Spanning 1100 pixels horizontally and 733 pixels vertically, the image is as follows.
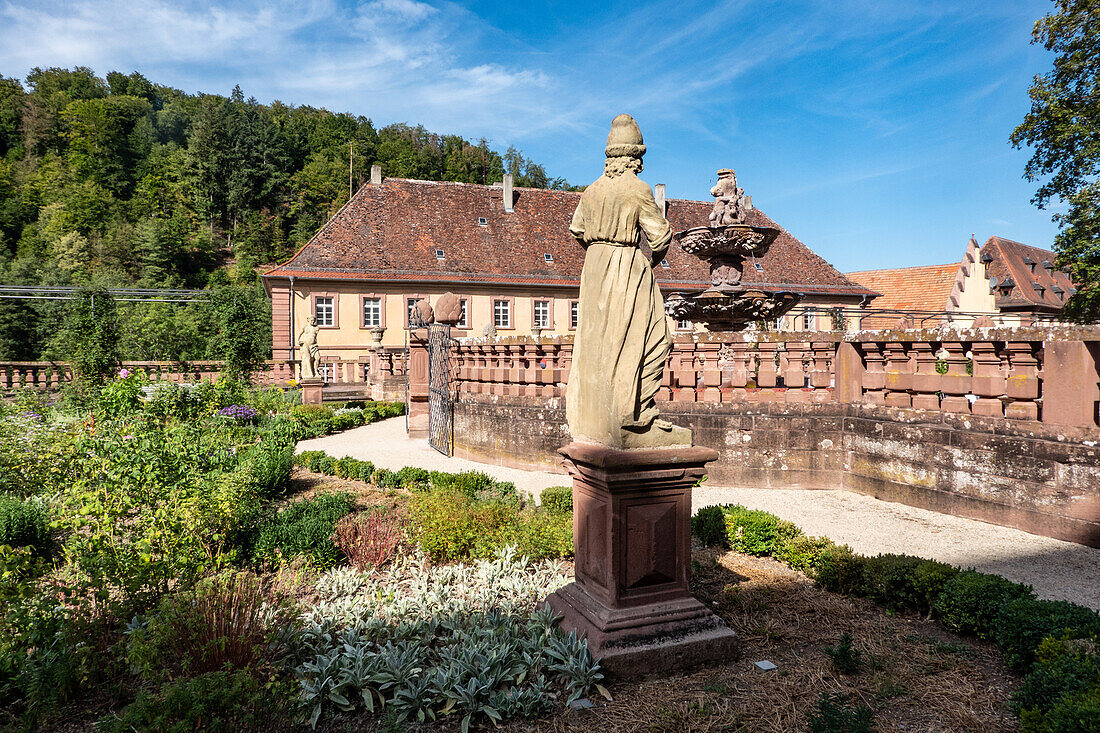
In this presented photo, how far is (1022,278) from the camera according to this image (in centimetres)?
3734

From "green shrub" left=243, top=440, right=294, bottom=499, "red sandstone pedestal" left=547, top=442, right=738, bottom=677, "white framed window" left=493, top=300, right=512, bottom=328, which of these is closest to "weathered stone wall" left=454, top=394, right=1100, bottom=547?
"green shrub" left=243, top=440, right=294, bottom=499

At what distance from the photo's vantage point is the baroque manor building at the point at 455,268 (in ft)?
97.3

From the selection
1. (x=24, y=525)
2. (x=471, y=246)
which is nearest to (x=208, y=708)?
(x=24, y=525)

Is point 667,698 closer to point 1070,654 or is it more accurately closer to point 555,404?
point 1070,654

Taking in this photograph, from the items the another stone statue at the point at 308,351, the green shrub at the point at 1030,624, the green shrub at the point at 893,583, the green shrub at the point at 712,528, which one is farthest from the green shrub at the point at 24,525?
the another stone statue at the point at 308,351

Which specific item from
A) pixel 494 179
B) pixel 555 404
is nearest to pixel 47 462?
pixel 555 404

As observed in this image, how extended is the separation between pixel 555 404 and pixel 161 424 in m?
5.46

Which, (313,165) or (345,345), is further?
(313,165)

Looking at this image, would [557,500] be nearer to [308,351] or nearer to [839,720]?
[839,720]

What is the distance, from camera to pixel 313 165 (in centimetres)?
5712

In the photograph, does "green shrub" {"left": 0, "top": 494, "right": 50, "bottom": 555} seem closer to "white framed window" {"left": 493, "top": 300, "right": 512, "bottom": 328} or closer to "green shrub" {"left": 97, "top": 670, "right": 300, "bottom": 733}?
"green shrub" {"left": 97, "top": 670, "right": 300, "bottom": 733}

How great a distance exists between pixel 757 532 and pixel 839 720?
299cm

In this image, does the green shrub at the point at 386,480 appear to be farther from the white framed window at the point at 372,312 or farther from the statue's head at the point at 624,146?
the white framed window at the point at 372,312

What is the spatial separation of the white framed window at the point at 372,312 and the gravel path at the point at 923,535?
2170 centimetres
